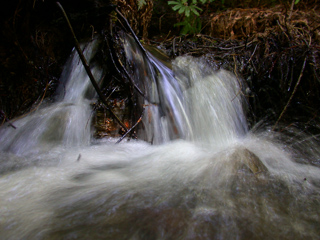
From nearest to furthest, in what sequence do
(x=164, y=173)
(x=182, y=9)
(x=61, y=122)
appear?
(x=164, y=173), (x=61, y=122), (x=182, y=9)

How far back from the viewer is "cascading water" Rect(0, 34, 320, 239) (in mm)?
1046

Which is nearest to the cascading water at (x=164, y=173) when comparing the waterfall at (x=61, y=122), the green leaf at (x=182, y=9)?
the waterfall at (x=61, y=122)

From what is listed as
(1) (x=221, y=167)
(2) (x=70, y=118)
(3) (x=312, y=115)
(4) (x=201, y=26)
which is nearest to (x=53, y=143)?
(2) (x=70, y=118)

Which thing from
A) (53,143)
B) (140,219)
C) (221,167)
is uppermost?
(53,143)

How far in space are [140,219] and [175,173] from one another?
0.70 metres

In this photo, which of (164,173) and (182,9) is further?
(182,9)

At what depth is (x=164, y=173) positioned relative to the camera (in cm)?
175

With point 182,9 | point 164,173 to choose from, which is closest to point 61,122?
point 164,173

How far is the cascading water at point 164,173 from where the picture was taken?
105 centimetres

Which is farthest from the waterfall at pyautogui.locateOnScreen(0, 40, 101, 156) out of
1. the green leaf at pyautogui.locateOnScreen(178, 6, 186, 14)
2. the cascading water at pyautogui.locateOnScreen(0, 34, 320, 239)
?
the green leaf at pyautogui.locateOnScreen(178, 6, 186, 14)

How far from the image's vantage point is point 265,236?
98 centimetres

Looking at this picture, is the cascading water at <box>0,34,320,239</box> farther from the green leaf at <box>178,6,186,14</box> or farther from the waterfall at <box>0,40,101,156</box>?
the green leaf at <box>178,6,186,14</box>

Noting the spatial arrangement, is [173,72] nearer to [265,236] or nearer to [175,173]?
[175,173]

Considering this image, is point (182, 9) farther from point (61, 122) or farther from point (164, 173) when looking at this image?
point (164, 173)
